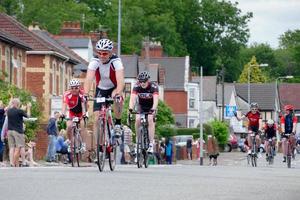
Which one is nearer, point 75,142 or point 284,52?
point 75,142

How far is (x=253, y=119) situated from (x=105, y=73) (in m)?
15.9

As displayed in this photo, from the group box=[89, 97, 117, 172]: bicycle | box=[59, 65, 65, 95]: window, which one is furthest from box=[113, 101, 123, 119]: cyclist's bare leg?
box=[59, 65, 65, 95]: window

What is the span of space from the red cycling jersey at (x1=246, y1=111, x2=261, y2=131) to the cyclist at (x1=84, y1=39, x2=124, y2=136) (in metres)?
15.5

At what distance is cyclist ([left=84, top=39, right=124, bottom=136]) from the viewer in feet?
69.8

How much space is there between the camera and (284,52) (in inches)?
7500

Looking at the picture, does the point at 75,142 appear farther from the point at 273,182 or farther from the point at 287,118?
the point at 287,118

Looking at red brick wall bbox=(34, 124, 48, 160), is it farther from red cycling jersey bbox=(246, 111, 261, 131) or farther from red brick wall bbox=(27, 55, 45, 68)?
red brick wall bbox=(27, 55, 45, 68)

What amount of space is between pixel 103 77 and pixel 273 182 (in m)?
3.68

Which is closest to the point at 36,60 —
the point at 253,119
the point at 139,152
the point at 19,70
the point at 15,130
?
the point at 19,70

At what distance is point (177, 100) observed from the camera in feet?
354

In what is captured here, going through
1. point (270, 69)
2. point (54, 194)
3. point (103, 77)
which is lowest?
point (54, 194)

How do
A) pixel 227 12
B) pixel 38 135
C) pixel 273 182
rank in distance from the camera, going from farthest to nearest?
pixel 227 12
pixel 38 135
pixel 273 182

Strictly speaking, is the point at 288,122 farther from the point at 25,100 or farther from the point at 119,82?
the point at 119,82

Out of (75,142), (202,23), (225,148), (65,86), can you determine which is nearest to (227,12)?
(202,23)
